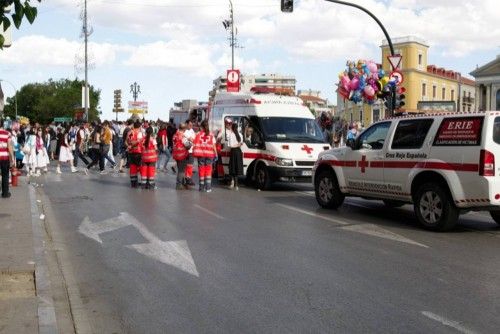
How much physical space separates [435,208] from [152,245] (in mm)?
4456

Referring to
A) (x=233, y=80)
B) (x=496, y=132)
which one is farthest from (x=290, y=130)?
(x=233, y=80)

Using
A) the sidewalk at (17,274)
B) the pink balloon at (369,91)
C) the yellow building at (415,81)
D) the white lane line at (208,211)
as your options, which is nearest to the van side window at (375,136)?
the white lane line at (208,211)

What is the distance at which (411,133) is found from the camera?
34.7 feet

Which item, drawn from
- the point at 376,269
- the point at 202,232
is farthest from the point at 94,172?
the point at 376,269

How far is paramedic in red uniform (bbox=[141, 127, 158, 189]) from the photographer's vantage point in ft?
54.1

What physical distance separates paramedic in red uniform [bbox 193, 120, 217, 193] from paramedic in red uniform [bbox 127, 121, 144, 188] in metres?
1.91

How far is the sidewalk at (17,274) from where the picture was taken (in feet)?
17.3

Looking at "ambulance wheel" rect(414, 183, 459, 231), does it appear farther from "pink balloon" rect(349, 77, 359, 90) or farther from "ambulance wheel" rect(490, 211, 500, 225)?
"pink balloon" rect(349, 77, 359, 90)

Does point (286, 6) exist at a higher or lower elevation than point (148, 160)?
higher

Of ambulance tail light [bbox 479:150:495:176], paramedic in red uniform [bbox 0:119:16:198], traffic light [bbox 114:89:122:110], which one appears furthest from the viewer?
traffic light [bbox 114:89:122:110]

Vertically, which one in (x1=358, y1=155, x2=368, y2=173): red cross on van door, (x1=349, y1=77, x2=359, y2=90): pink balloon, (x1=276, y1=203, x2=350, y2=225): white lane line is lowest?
(x1=276, y1=203, x2=350, y2=225): white lane line

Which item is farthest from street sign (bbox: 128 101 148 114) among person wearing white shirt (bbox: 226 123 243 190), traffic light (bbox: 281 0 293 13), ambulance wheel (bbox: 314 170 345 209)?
ambulance wheel (bbox: 314 170 345 209)

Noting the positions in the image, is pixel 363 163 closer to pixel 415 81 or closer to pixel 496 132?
pixel 496 132

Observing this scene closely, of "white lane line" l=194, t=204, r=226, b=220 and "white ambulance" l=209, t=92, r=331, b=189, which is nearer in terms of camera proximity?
"white lane line" l=194, t=204, r=226, b=220
